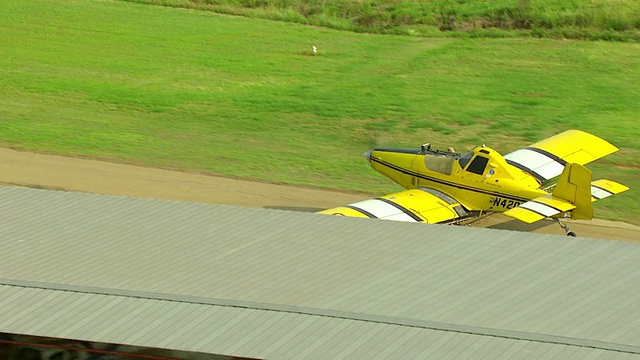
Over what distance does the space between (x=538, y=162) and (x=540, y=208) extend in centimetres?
456

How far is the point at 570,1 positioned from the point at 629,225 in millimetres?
27030

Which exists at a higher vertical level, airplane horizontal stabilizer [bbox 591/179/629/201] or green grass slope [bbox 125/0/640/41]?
green grass slope [bbox 125/0/640/41]

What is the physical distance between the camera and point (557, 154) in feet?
102

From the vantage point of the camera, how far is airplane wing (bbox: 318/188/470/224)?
2691 cm

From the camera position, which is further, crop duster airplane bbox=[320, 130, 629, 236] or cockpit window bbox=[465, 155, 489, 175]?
cockpit window bbox=[465, 155, 489, 175]

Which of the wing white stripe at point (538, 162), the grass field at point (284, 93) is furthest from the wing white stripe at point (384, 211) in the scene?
the grass field at point (284, 93)

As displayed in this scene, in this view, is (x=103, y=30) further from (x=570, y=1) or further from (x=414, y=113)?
(x=570, y=1)

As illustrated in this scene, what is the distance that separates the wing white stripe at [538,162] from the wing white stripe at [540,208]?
346cm

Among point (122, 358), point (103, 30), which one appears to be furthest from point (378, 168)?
point (103, 30)

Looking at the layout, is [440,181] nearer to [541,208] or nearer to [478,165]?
[478,165]

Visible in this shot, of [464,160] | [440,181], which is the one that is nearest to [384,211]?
[440,181]

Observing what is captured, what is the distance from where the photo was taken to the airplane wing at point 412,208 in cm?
Result: 2691

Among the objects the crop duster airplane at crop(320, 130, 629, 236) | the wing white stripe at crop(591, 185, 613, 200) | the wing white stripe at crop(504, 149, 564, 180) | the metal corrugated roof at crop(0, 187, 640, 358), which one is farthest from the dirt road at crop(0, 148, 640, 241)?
the metal corrugated roof at crop(0, 187, 640, 358)

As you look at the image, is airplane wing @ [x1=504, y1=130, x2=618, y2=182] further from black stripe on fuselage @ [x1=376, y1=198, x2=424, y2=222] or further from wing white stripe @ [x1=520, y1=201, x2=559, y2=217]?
black stripe on fuselage @ [x1=376, y1=198, x2=424, y2=222]
